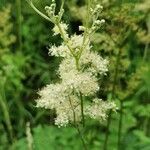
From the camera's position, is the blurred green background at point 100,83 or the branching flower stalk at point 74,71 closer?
the branching flower stalk at point 74,71

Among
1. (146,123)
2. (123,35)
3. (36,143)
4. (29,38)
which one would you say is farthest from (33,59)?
(123,35)

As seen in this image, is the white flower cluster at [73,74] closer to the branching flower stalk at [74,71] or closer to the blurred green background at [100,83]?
the branching flower stalk at [74,71]

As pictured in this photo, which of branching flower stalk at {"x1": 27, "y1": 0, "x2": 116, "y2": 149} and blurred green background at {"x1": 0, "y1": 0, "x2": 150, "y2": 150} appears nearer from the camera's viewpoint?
branching flower stalk at {"x1": 27, "y1": 0, "x2": 116, "y2": 149}

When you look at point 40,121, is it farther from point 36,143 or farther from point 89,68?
point 89,68

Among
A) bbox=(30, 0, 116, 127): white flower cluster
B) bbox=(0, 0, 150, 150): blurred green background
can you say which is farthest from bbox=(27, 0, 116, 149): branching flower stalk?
bbox=(0, 0, 150, 150): blurred green background

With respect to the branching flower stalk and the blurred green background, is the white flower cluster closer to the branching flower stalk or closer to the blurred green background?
the branching flower stalk

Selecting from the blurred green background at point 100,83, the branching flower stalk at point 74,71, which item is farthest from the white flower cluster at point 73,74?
the blurred green background at point 100,83
